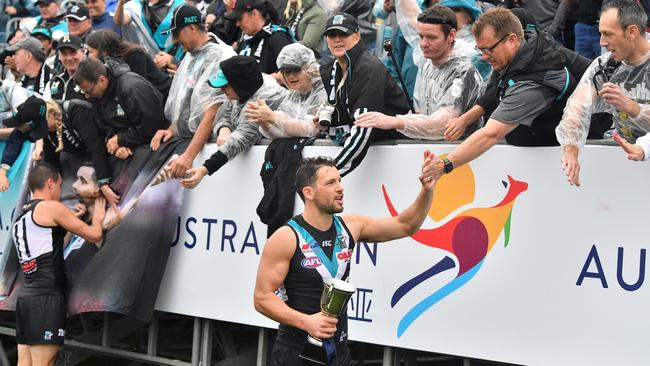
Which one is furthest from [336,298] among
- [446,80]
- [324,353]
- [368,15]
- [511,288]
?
[368,15]

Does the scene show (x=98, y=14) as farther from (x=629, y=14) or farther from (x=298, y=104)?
(x=629, y=14)

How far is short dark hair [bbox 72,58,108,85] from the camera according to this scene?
9.47 meters

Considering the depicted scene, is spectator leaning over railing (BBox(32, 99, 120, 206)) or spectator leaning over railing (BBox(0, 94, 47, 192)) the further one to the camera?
spectator leaning over railing (BBox(0, 94, 47, 192))

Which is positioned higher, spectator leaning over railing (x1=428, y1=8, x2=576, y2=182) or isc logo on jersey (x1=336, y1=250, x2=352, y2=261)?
spectator leaning over railing (x1=428, y1=8, x2=576, y2=182)

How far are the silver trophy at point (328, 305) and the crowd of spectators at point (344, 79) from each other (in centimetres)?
97

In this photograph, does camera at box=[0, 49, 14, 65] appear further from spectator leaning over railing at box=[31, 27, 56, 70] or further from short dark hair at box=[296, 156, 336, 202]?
short dark hair at box=[296, 156, 336, 202]

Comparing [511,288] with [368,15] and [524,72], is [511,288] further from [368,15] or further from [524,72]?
[368,15]

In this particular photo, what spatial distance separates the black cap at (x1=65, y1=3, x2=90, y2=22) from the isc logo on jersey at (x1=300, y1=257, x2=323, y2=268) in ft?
19.9

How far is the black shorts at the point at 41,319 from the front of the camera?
30.3 ft

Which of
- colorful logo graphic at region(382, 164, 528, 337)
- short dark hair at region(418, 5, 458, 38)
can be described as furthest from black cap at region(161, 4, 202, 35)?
colorful logo graphic at region(382, 164, 528, 337)

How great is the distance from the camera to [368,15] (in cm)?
1066

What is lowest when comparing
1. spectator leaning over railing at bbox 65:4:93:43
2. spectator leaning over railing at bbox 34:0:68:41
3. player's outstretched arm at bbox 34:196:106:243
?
player's outstretched arm at bbox 34:196:106:243

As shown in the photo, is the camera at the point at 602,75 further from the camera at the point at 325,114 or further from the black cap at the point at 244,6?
the black cap at the point at 244,6

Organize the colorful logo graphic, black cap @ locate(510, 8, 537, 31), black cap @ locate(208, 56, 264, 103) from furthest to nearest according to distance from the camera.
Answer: black cap @ locate(208, 56, 264, 103) → the colorful logo graphic → black cap @ locate(510, 8, 537, 31)
